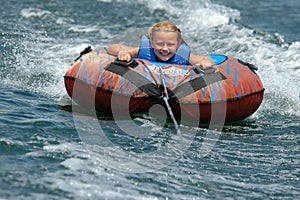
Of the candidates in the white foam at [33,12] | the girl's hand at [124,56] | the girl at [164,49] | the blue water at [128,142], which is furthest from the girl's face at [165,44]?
the white foam at [33,12]

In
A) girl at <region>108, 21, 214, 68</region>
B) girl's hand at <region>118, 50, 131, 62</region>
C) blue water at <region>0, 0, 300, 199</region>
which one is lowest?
blue water at <region>0, 0, 300, 199</region>

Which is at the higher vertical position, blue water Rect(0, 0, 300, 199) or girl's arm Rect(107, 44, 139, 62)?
girl's arm Rect(107, 44, 139, 62)

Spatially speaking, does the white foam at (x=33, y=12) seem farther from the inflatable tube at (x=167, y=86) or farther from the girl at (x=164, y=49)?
the inflatable tube at (x=167, y=86)

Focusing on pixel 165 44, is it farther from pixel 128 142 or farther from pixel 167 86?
pixel 128 142

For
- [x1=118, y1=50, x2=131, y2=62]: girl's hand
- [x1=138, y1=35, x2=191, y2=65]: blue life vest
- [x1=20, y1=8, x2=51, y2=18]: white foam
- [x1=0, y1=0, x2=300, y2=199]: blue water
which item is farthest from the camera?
[x1=20, y1=8, x2=51, y2=18]: white foam

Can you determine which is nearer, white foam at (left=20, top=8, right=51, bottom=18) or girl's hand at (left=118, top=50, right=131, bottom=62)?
girl's hand at (left=118, top=50, right=131, bottom=62)

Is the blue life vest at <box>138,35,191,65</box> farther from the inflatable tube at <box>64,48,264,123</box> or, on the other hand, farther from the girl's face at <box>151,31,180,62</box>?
the inflatable tube at <box>64,48,264,123</box>

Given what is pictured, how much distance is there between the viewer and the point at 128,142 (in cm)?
513

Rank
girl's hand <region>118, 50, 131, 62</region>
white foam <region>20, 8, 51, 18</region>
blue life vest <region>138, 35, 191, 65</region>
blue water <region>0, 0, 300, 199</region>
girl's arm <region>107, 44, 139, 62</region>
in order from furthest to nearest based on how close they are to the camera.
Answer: white foam <region>20, 8, 51, 18</region> → blue life vest <region>138, 35, 191, 65</region> → girl's arm <region>107, 44, 139, 62</region> → girl's hand <region>118, 50, 131, 62</region> → blue water <region>0, 0, 300, 199</region>

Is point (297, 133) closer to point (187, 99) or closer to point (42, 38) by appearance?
point (187, 99)

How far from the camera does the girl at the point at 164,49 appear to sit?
20.7ft

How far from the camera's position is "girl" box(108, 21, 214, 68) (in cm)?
630

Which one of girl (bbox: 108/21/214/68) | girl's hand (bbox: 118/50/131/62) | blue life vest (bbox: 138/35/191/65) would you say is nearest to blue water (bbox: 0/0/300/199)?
girl's hand (bbox: 118/50/131/62)

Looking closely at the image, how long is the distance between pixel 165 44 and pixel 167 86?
71 cm
